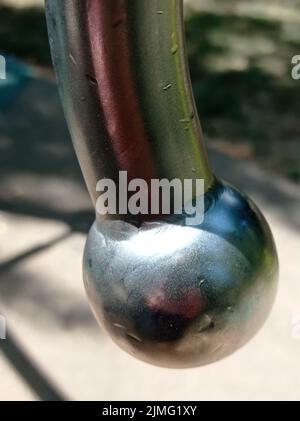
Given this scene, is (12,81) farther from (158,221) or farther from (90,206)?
(158,221)

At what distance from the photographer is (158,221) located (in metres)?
0.54

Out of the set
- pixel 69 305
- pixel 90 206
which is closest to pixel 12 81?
pixel 90 206

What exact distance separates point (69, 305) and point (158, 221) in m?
2.24

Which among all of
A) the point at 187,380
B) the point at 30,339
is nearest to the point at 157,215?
the point at 187,380

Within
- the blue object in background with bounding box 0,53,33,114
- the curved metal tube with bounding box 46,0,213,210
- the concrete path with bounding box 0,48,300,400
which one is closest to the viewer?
the curved metal tube with bounding box 46,0,213,210

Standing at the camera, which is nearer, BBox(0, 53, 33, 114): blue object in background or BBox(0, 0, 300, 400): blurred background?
BBox(0, 0, 300, 400): blurred background

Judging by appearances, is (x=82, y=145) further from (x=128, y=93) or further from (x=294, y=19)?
(x=294, y=19)

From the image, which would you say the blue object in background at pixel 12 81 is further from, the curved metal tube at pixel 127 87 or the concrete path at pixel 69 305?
the curved metal tube at pixel 127 87

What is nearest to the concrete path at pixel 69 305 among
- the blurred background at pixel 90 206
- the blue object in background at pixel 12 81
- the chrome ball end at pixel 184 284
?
the blurred background at pixel 90 206

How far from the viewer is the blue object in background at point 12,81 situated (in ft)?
13.6

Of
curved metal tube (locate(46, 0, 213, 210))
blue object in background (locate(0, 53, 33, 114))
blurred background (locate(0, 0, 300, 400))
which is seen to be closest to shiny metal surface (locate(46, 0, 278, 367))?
curved metal tube (locate(46, 0, 213, 210))

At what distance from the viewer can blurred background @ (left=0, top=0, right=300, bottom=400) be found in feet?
7.91

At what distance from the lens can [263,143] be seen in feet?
12.3

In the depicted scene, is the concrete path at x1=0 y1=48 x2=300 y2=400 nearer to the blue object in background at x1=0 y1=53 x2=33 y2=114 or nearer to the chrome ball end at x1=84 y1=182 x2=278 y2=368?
the blue object in background at x1=0 y1=53 x2=33 y2=114
